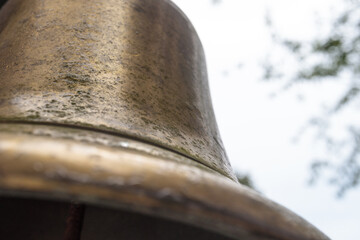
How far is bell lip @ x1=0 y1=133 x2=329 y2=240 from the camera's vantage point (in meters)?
0.33

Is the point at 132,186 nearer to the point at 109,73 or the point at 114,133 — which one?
the point at 114,133

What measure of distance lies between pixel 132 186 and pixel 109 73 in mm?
497

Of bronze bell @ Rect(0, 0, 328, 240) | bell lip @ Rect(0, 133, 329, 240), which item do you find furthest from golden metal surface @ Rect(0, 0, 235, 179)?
bell lip @ Rect(0, 133, 329, 240)

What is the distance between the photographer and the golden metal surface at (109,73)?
688 mm

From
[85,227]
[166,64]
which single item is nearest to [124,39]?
[166,64]

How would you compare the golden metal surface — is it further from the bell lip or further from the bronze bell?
the bell lip

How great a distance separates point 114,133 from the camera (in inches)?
24.7

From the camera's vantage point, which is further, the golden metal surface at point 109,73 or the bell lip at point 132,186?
the golden metal surface at point 109,73

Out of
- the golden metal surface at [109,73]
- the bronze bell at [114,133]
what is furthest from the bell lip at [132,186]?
the golden metal surface at [109,73]

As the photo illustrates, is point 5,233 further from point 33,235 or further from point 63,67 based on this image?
point 63,67

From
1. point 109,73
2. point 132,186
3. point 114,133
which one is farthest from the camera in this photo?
point 109,73

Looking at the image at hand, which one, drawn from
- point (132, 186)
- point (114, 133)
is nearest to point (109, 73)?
point (114, 133)

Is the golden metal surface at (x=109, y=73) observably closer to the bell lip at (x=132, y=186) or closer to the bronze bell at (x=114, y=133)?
the bronze bell at (x=114, y=133)

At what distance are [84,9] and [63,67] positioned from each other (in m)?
0.25
